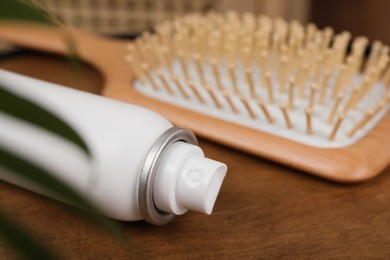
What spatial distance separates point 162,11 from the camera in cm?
86

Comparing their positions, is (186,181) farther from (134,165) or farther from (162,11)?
(162,11)

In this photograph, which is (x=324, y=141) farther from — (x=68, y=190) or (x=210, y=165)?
(x=68, y=190)

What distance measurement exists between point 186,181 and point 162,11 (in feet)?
1.89

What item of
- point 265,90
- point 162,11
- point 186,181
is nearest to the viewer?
point 186,181

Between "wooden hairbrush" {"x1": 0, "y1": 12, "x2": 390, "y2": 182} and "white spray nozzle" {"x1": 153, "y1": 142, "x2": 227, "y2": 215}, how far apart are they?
13cm

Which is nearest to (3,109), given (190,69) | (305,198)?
(305,198)

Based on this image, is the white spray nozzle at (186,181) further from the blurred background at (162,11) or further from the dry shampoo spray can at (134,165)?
the blurred background at (162,11)

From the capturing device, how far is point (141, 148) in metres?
0.33

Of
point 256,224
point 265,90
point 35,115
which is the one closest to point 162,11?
point 265,90

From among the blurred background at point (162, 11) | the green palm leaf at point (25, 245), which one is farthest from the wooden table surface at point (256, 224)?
the blurred background at point (162, 11)

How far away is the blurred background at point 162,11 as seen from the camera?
83 cm

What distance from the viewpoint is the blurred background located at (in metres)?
0.83

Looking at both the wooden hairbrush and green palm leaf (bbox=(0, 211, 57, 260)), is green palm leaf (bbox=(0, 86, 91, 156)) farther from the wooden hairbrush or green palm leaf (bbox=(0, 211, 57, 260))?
the wooden hairbrush

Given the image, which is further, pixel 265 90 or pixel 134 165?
pixel 265 90
